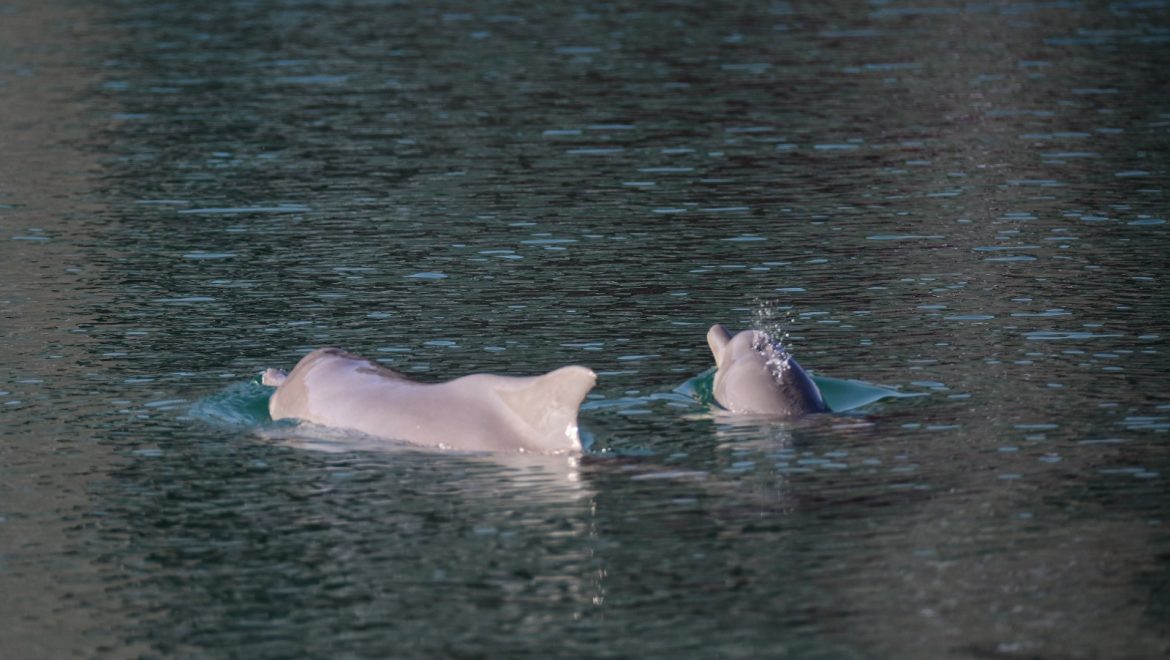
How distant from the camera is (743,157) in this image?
105 feet

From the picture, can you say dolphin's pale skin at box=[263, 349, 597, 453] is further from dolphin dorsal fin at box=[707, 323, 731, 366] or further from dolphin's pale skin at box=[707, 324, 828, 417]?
dolphin dorsal fin at box=[707, 323, 731, 366]

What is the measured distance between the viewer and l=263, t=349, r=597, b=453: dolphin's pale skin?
14.8 meters

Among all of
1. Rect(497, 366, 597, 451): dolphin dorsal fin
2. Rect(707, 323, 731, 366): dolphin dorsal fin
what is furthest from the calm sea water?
Rect(707, 323, 731, 366): dolphin dorsal fin

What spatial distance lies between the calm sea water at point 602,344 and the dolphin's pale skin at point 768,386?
0.32 m

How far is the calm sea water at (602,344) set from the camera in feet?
39.6

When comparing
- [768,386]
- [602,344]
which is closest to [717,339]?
[768,386]

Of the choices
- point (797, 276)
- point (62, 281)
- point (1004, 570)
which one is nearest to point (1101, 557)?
point (1004, 570)

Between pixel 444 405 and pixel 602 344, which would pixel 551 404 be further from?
pixel 602 344

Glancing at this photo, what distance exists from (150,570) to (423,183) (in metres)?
17.3

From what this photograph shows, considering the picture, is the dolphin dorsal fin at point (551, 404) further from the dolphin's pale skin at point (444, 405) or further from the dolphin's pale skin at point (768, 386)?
the dolphin's pale skin at point (768, 386)

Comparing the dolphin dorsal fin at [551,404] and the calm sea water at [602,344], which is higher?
the dolphin dorsal fin at [551,404]

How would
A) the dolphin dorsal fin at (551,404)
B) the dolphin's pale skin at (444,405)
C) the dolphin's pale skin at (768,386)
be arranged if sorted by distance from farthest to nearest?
the dolphin's pale skin at (768,386) → the dolphin's pale skin at (444,405) → the dolphin dorsal fin at (551,404)

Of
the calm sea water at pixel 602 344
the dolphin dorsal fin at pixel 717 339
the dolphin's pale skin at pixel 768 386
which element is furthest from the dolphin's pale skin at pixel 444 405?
the dolphin dorsal fin at pixel 717 339

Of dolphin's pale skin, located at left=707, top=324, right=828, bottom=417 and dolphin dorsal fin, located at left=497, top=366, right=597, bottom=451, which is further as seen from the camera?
dolphin's pale skin, located at left=707, top=324, right=828, bottom=417
